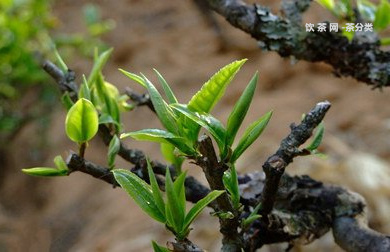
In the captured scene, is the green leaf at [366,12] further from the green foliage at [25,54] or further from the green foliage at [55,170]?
the green foliage at [25,54]

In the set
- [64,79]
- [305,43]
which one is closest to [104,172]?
[64,79]

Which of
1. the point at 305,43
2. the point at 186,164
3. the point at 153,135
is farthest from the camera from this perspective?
the point at 186,164

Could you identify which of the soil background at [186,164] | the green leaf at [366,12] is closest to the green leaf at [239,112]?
the green leaf at [366,12]

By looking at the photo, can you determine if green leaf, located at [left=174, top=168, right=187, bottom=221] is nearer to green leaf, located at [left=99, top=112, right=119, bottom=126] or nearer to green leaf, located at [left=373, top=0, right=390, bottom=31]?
green leaf, located at [left=99, top=112, right=119, bottom=126]

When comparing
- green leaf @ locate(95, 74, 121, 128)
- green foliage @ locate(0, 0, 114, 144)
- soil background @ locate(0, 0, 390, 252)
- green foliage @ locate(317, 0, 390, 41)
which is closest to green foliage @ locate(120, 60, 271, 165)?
green leaf @ locate(95, 74, 121, 128)

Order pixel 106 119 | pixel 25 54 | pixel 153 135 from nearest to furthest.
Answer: pixel 153 135 < pixel 106 119 < pixel 25 54

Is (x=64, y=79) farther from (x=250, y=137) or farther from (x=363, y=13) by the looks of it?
(x=363, y=13)

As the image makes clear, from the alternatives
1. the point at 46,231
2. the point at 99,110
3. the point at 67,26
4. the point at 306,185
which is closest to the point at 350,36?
the point at 306,185

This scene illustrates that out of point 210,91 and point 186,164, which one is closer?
point 210,91

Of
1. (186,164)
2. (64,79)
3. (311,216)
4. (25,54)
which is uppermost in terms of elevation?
(64,79)
